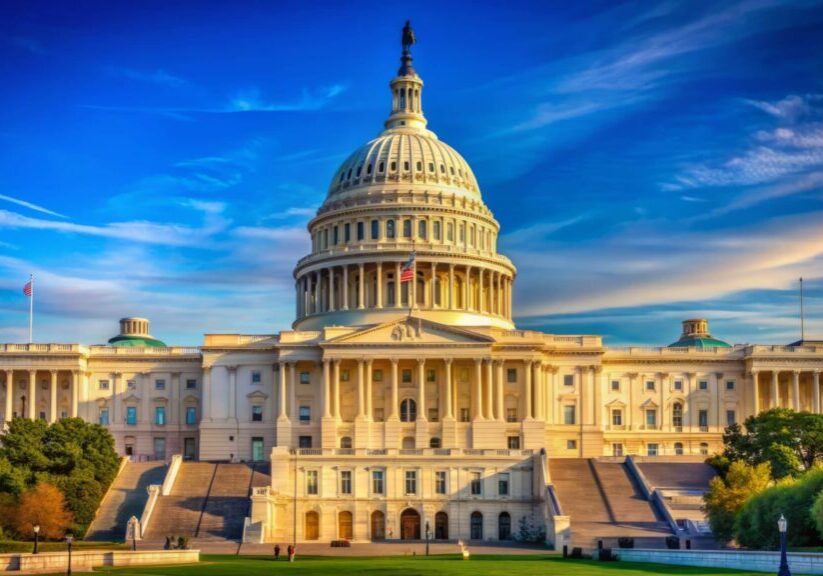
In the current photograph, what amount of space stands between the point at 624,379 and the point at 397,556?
6243cm

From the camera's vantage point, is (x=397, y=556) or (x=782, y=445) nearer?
(x=397, y=556)

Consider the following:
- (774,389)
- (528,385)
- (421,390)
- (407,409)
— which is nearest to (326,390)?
(407,409)

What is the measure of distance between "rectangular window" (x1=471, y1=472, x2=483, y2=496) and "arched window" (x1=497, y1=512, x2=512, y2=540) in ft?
9.34

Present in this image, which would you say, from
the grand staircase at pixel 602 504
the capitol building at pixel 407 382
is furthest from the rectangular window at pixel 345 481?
the grand staircase at pixel 602 504

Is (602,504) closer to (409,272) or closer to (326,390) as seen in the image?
(326,390)

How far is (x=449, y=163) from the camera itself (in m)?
170

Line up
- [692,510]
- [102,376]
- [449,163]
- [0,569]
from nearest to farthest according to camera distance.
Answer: [0,569]
[692,510]
[102,376]
[449,163]

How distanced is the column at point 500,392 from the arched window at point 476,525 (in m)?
19.9

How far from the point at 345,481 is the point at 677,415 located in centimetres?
4793

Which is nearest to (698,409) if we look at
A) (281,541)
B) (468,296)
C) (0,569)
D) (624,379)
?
(624,379)

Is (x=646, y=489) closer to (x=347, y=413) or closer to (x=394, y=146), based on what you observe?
(x=347, y=413)

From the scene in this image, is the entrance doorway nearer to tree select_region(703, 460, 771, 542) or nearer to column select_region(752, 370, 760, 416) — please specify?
tree select_region(703, 460, 771, 542)

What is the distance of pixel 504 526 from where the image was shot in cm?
12231

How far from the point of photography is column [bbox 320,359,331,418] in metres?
143
